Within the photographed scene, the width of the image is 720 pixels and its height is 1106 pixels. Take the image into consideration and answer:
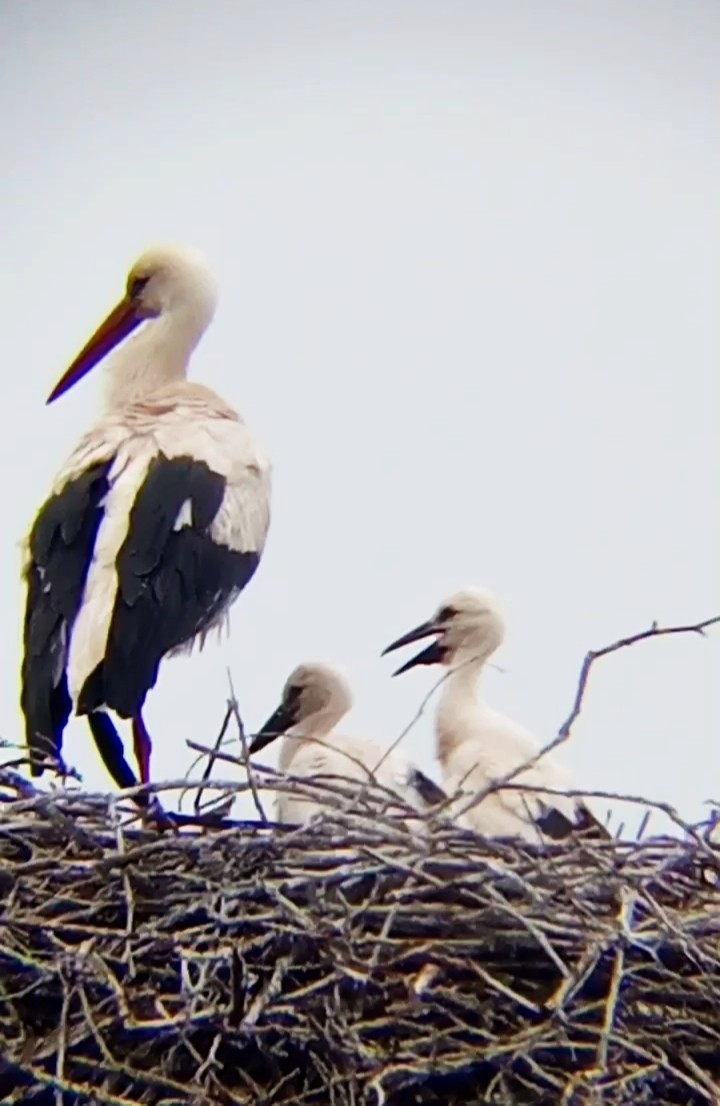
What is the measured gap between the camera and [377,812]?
9.80ft

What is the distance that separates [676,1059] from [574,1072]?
13 cm

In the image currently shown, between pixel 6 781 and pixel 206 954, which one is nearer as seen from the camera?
pixel 206 954

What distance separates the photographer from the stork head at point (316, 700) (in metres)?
4.59

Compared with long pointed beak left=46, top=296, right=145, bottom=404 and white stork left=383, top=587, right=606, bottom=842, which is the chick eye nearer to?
long pointed beak left=46, top=296, right=145, bottom=404

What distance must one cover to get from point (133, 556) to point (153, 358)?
0.95 metres

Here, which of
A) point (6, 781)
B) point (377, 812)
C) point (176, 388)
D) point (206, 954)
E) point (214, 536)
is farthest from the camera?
point (176, 388)

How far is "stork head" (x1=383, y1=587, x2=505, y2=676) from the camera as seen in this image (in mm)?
4770

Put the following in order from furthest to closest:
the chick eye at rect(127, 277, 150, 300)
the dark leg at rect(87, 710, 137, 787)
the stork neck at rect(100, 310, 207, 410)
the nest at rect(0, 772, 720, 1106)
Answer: the chick eye at rect(127, 277, 150, 300) → the stork neck at rect(100, 310, 207, 410) → the dark leg at rect(87, 710, 137, 787) → the nest at rect(0, 772, 720, 1106)

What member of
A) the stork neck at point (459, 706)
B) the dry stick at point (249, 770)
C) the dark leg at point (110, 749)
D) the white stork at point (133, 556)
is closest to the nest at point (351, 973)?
the dry stick at point (249, 770)

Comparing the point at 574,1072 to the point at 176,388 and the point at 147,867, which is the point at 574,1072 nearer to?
the point at 147,867

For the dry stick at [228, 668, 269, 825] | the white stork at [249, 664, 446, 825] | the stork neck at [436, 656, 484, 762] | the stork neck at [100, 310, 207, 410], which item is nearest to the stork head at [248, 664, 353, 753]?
the white stork at [249, 664, 446, 825]

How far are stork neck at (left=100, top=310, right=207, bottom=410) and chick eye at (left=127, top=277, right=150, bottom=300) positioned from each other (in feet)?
0.30

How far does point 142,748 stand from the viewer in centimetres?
421

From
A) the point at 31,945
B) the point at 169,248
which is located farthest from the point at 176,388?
the point at 31,945
